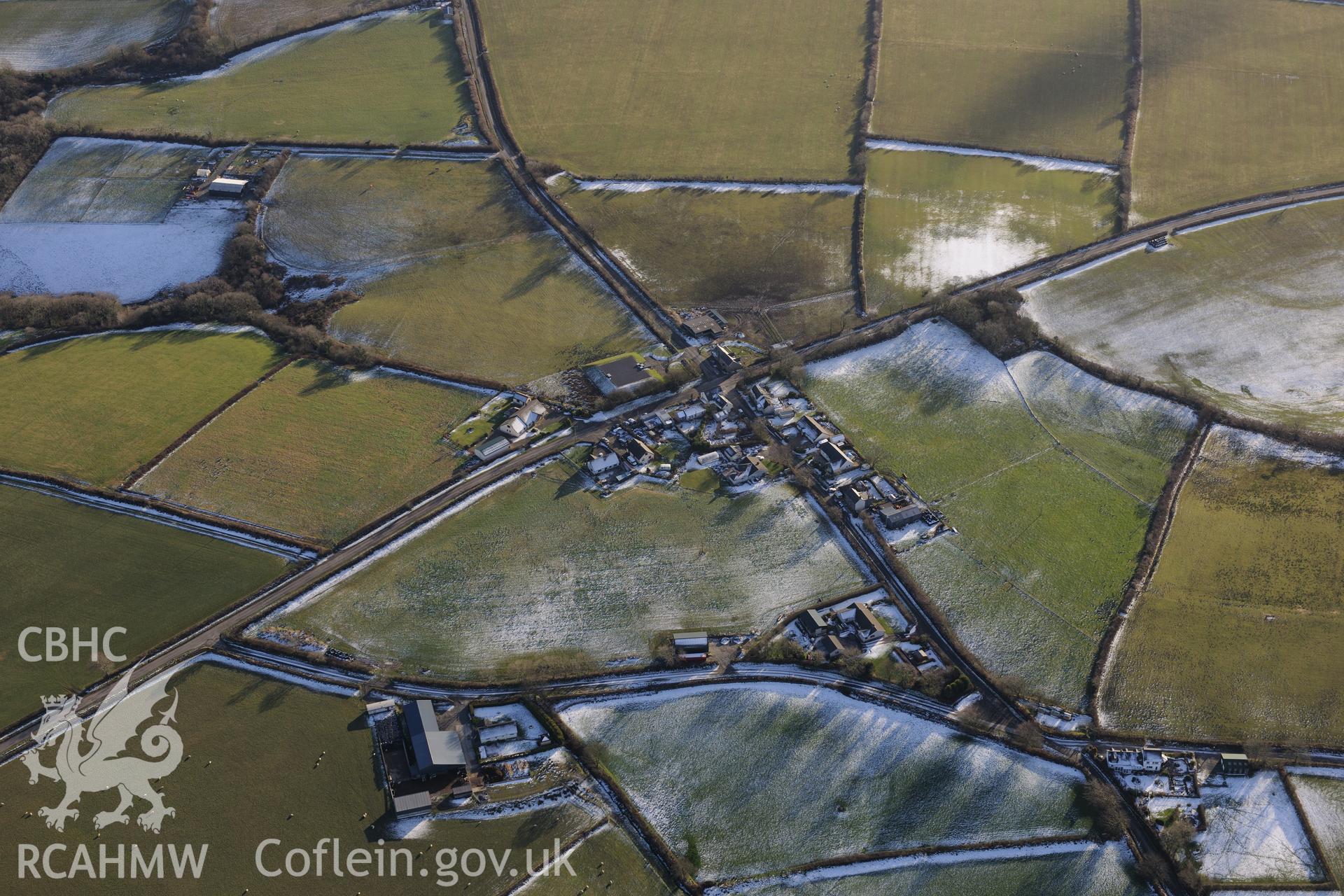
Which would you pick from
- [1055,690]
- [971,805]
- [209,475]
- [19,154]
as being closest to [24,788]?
[209,475]

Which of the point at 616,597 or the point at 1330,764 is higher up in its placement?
the point at 616,597

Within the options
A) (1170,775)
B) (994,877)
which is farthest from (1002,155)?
(994,877)

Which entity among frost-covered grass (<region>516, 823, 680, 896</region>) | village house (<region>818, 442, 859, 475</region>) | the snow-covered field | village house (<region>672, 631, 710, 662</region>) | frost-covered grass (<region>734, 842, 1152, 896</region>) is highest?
the snow-covered field

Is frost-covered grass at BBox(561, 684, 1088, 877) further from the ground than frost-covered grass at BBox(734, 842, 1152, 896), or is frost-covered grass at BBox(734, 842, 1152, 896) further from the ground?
frost-covered grass at BBox(561, 684, 1088, 877)

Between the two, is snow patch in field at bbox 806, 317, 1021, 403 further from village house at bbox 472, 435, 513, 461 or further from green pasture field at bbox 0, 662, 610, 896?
green pasture field at bbox 0, 662, 610, 896

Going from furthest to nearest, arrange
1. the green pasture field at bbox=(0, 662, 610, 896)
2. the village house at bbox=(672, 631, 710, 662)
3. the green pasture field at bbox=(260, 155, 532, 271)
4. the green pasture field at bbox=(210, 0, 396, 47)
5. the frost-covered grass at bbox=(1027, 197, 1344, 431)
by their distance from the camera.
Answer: the green pasture field at bbox=(210, 0, 396, 47) < the green pasture field at bbox=(260, 155, 532, 271) < the frost-covered grass at bbox=(1027, 197, 1344, 431) < the village house at bbox=(672, 631, 710, 662) < the green pasture field at bbox=(0, 662, 610, 896)

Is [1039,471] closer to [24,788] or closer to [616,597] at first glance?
[616,597]

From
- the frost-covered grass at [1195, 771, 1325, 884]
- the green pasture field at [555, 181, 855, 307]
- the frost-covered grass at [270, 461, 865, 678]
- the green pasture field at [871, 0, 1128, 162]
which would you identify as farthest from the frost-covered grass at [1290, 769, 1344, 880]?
the green pasture field at [871, 0, 1128, 162]

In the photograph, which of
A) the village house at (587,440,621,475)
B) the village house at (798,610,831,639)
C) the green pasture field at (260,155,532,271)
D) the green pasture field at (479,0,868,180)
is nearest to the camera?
the village house at (798,610,831,639)
